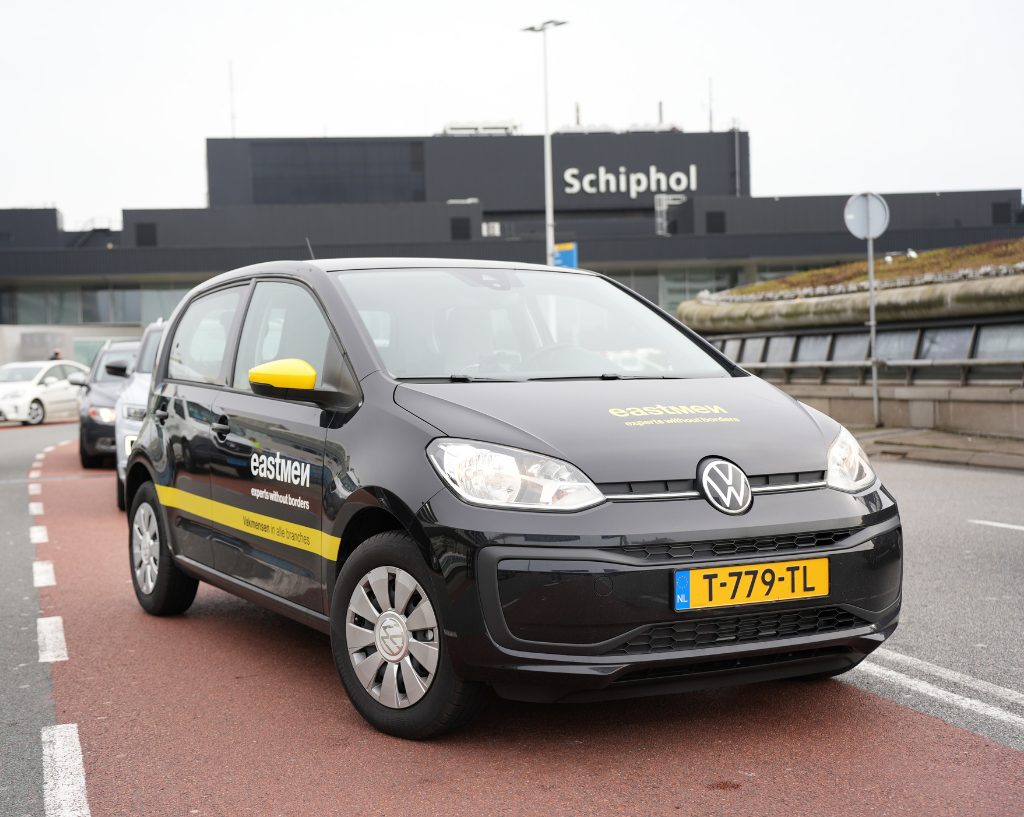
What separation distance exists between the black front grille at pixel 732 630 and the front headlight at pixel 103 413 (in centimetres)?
1232

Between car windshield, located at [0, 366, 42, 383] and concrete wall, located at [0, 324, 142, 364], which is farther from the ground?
concrete wall, located at [0, 324, 142, 364]

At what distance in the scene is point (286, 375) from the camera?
4719 mm

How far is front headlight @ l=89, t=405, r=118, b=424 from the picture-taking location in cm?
1516

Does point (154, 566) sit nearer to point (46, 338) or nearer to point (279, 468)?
point (279, 468)

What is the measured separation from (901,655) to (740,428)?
Answer: 5.23 feet

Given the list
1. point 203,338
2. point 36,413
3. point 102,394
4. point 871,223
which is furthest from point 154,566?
point 36,413

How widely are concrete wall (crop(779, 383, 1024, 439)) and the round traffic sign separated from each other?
2055 mm

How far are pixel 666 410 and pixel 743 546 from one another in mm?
613

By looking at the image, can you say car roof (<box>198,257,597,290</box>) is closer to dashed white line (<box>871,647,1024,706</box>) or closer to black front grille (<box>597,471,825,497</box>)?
black front grille (<box>597,471,825,497</box>)

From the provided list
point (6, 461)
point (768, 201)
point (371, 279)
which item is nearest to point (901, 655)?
point (371, 279)

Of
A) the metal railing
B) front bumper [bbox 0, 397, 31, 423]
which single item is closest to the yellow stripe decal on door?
the metal railing

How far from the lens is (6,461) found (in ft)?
59.5

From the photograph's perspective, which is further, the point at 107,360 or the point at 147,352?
the point at 107,360

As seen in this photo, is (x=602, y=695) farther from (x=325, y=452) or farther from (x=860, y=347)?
(x=860, y=347)
